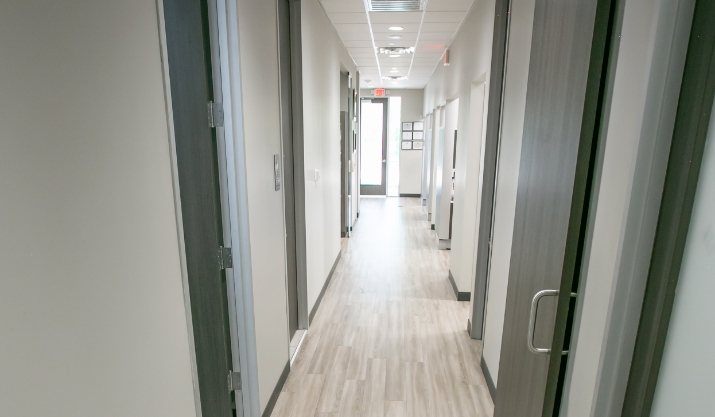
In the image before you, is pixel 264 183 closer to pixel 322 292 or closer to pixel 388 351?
pixel 388 351

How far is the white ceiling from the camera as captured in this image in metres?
3.44

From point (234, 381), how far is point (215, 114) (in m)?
1.32

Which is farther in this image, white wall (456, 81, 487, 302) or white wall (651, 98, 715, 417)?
white wall (456, 81, 487, 302)

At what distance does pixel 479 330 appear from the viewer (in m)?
3.04

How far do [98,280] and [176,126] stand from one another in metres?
0.95

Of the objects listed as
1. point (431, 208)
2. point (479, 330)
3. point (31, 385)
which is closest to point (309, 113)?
point (479, 330)

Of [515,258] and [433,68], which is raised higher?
[433,68]

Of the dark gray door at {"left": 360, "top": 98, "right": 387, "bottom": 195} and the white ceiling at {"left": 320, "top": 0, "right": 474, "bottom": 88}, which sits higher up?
the white ceiling at {"left": 320, "top": 0, "right": 474, "bottom": 88}

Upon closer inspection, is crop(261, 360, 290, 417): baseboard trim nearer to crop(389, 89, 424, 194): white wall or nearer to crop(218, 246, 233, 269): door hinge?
crop(218, 246, 233, 269): door hinge

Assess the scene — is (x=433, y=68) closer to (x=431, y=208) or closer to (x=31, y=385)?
(x=431, y=208)

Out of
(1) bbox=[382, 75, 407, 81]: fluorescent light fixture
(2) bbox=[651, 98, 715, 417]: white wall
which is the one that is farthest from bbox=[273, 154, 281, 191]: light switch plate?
(1) bbox=[382, 75, 407, 81]: fluorescent light fixture

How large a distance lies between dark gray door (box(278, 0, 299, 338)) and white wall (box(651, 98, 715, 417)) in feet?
6.95

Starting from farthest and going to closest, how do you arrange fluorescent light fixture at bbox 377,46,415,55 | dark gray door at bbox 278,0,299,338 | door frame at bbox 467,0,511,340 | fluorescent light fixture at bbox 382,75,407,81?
fluorescent light fixture at bbox 382,75,407,81
fluorescent light fixture at bbox 377,46,415,55
dark gray door at bbox 278,0,299,338
door frame at bbox 467,0,511,340

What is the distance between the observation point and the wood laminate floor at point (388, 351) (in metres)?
2.30
